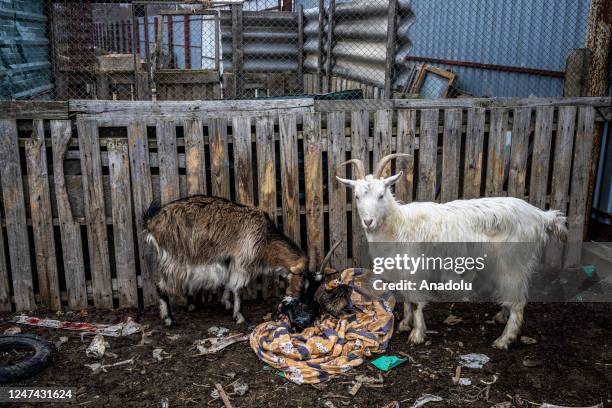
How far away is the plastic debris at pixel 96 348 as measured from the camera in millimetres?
4523

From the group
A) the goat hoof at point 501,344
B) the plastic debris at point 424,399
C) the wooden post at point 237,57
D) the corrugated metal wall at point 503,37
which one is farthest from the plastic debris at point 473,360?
the wooden post at point 237,57

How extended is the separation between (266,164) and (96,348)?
2.27m

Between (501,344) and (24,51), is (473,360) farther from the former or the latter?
(24,51)

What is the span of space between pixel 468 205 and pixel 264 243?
6.31 feet

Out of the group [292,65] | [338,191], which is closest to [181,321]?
[338,191]

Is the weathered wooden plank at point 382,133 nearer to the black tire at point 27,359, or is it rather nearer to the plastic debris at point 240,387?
the plastic debris at point 240,387

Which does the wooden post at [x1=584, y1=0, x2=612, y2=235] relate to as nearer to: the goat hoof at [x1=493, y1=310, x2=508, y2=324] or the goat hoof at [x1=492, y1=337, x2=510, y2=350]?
the goat hoof at [x1=493, y1=310, x2=508, y2=324]

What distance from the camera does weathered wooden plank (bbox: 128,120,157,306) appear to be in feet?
16.8

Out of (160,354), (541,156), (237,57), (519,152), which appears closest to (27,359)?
(160,354)

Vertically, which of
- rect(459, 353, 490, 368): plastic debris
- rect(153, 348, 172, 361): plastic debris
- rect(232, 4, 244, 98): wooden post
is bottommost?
rect(153, 348, 172, 361): plastic debris

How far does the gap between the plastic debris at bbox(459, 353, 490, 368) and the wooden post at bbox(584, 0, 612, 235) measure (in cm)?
262

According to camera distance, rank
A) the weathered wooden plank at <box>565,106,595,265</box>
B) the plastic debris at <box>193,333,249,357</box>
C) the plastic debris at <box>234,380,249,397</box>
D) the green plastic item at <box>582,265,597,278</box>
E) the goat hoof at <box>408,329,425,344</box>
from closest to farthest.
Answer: the plastic debris at <box>234,380,249,397</box>, the plastic debris at <box>193,333,249,357</box>, the goat hoof at <box>408,329,425,344</box>, the weathered wooden plank at <box>565,106,595,265</box>, the green plastic item at <box>582,265,597,278</box>

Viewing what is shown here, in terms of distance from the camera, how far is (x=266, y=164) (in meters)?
5.36

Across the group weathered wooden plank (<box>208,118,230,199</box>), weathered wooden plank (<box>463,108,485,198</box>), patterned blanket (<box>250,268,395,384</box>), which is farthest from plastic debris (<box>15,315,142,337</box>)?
weathered wooden plank (<box>463,108,485,198</box>)
